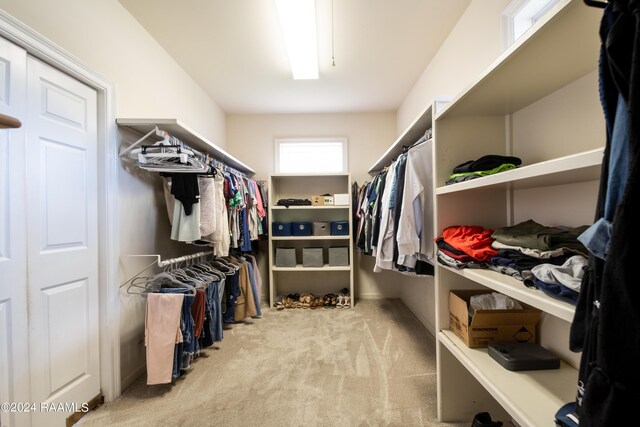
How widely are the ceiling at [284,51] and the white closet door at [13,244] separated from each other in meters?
1.05

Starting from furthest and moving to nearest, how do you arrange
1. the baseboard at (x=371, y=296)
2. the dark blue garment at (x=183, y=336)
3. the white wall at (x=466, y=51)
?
the baseboard at (x=371, y=296)
the dark blue garment at (x=183, y=336)
the white wall at (x=466, y=51)

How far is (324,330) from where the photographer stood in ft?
8.14

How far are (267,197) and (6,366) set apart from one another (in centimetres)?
256

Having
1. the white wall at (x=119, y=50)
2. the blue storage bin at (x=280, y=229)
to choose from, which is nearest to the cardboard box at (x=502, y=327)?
the blue storage bin at (x=280, y=229)

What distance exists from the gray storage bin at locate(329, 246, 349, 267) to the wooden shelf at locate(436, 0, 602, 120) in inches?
86.7

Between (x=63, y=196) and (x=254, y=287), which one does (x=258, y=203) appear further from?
(x=63, y=196)

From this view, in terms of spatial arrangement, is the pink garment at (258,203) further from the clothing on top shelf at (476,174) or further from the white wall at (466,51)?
Result: the clothing on top shelf at (476,174)

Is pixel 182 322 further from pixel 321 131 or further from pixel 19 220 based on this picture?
pixel 321 131

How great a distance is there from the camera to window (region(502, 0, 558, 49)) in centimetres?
134

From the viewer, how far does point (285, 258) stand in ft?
10.6

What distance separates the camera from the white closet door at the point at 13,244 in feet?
3.66

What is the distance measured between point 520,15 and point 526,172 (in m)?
1.29

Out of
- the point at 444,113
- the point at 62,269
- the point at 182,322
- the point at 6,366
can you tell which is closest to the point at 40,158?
the point at 62,269

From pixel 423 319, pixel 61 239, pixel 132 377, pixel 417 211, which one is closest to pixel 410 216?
pixel 417 211
